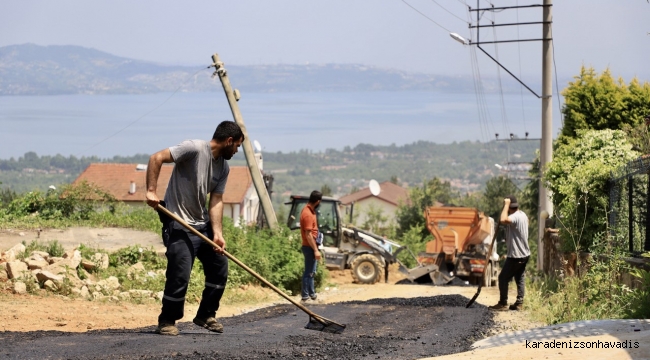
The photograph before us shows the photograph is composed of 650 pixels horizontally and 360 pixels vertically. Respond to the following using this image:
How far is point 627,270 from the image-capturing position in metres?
12.6

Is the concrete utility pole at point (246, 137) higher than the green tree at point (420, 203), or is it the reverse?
the concrete utility pole at point (246, 137)

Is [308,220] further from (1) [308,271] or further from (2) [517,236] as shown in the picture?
(2) [517,236]

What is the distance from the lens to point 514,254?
1473 centimetres

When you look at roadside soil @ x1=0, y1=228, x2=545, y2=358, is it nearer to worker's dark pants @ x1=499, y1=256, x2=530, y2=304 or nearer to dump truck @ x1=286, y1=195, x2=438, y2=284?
worker's dark pants @ x1=499, y1=256, x2=530, y2=304

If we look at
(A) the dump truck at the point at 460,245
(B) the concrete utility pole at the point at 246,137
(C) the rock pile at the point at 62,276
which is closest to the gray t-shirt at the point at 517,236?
(C) the rock pile at the point at 62,276

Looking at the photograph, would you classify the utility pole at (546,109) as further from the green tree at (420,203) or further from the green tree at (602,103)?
the green tree at (420,203)

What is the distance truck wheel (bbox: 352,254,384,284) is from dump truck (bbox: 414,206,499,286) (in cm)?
326

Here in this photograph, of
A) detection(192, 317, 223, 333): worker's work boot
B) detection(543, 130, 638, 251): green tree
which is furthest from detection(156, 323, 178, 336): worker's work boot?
detection(543, 130, 638, 251): green tree

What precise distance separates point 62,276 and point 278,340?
618 cm

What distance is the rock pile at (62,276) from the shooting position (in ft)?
46.1

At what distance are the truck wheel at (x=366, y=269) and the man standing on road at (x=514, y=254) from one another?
1019 cm

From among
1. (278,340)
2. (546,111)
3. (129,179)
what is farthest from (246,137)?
(129,179)

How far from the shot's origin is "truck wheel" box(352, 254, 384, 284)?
25.0 meters

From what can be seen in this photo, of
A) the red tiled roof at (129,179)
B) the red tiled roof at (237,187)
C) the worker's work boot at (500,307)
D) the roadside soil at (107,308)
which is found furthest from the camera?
the red tiled roof at (237,187)
